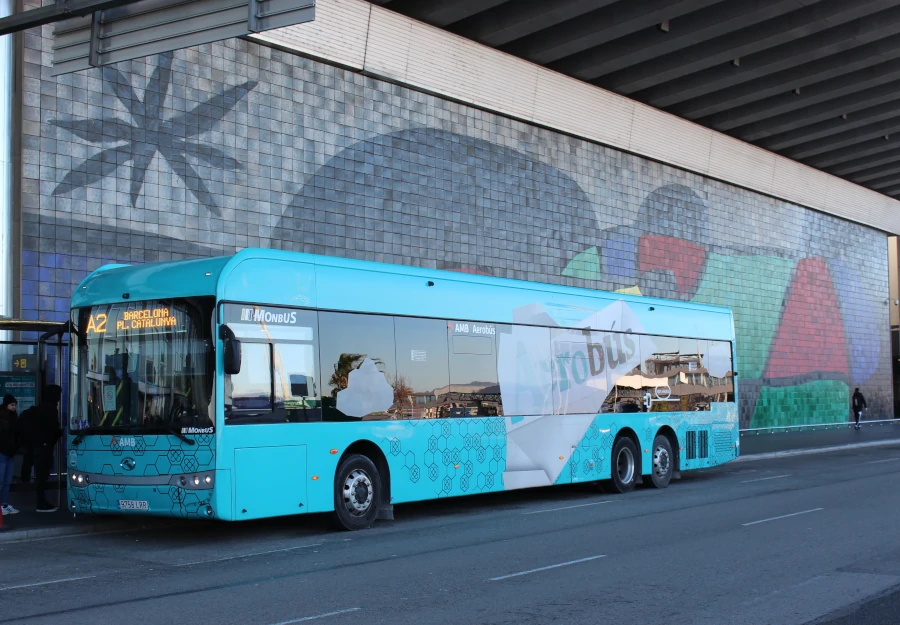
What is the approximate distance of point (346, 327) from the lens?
12500mm

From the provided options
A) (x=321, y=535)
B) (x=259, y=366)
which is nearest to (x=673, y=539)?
(x=321, y=535)

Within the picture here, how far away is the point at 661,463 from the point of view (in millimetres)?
18469

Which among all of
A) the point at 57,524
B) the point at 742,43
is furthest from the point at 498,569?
the point at 742,43

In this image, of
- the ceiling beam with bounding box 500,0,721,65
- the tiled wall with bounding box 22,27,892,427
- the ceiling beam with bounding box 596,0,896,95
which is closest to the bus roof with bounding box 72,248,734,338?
the tiled wall with bounding box 22,27,892,427

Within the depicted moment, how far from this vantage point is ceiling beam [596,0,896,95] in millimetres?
24375

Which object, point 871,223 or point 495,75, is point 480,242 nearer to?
point 495,75

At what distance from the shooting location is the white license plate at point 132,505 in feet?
36.5

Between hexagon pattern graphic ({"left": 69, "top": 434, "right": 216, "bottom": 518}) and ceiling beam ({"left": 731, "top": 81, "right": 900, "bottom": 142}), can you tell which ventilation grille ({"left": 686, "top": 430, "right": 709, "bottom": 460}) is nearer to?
hexagon pattern graphic ({"left": 69, "top": 434, "right": 216, "bottom": 518})

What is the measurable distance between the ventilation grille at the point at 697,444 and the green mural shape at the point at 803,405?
1693cm

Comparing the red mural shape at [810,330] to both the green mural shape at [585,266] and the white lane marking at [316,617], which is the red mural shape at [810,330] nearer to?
the green mural shape at [585,266]

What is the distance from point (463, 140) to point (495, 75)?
6.43 ft

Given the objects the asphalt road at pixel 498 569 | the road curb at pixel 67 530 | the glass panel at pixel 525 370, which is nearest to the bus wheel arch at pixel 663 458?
the asphalt road at pixel 498 569

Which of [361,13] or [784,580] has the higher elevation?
[361,13]

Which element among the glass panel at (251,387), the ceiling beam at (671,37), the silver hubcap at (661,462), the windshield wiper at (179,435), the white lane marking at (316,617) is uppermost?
the ceiling beam at (671,37)
